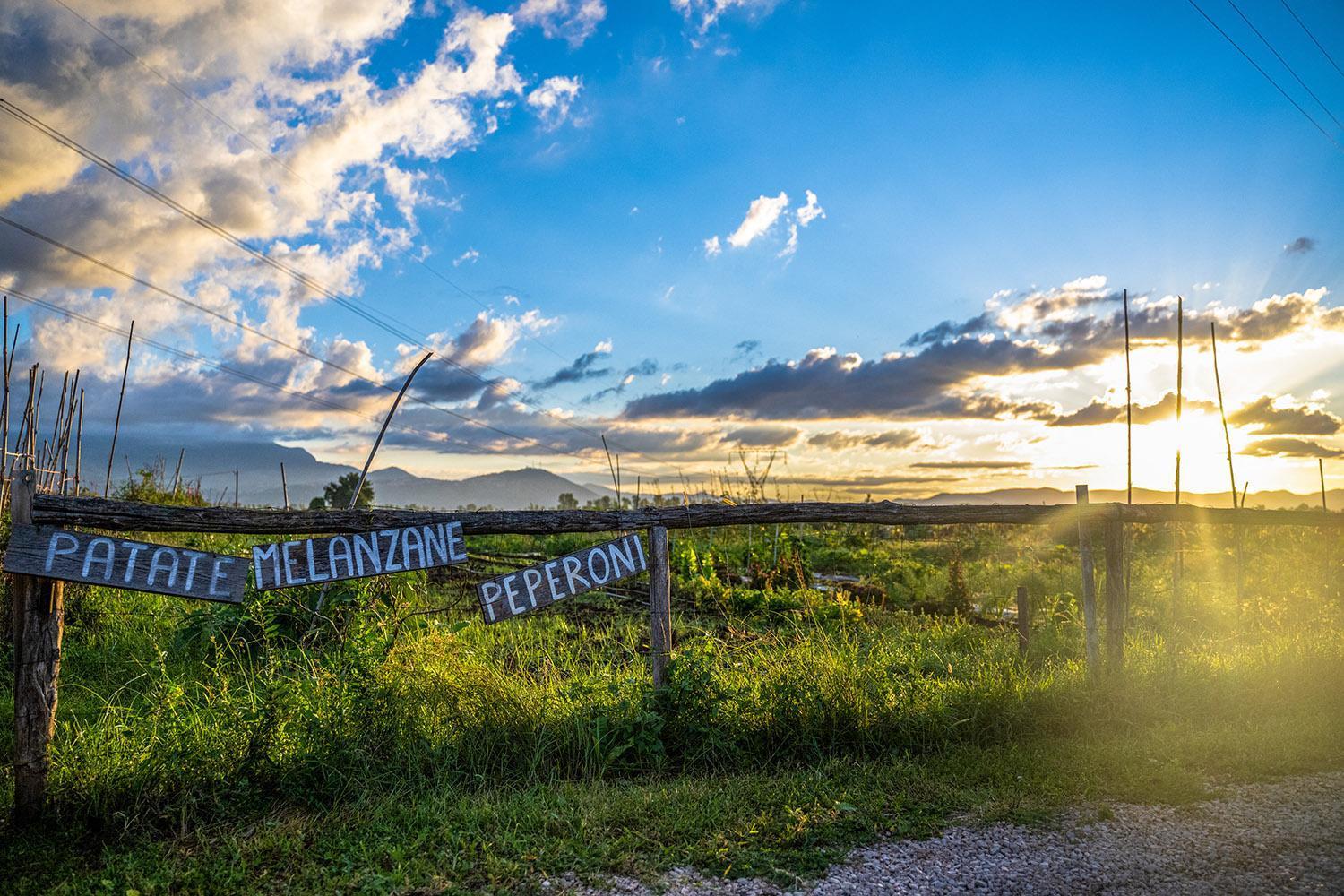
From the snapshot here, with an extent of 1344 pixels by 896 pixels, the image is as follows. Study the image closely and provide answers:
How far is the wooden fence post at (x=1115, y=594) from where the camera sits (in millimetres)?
6711

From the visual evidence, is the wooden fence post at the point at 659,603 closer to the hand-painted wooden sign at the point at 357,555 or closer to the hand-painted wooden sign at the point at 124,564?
the hand-painted wooden sign at the point at 357,555

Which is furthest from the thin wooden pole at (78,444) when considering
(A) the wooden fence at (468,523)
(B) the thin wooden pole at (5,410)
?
(A) the wooden fence at (468,523)

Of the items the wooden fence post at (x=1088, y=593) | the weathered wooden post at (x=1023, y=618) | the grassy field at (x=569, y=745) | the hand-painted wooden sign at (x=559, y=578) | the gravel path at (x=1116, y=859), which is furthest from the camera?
the weathered wooden post at (x=1023, y=618)

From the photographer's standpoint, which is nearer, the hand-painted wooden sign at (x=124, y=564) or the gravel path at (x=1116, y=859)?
the gravel path at (x=1116, y=859)

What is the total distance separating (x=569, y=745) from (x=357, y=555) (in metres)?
1.97

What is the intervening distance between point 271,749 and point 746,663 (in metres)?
3.35

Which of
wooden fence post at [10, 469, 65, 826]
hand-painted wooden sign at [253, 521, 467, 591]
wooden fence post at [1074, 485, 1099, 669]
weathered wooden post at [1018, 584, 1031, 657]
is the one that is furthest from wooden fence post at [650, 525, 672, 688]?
weathered wooden post at [1018, 584, 1031, 657]

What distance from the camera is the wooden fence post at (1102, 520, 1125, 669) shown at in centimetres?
671

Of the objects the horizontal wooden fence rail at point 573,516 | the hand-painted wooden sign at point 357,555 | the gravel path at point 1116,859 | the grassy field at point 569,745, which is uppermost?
the horizontal wooden fence rail at point 573,516

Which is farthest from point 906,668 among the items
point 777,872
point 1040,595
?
point 1040,595

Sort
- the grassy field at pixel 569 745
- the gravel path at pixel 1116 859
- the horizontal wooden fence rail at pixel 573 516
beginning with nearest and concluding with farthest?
the gravel path at pixel 1116 859 < the grassy field at pixel 569 745 < the horizontal wooden fence rail at pixel 573 516

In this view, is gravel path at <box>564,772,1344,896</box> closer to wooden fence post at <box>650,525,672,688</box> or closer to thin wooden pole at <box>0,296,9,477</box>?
wooden fence post at <box>650,525,672,688</box>

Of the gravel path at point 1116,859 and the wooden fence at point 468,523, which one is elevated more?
the wooden fence at point 468,523

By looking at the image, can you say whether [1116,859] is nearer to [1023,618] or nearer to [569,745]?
[569,745]
